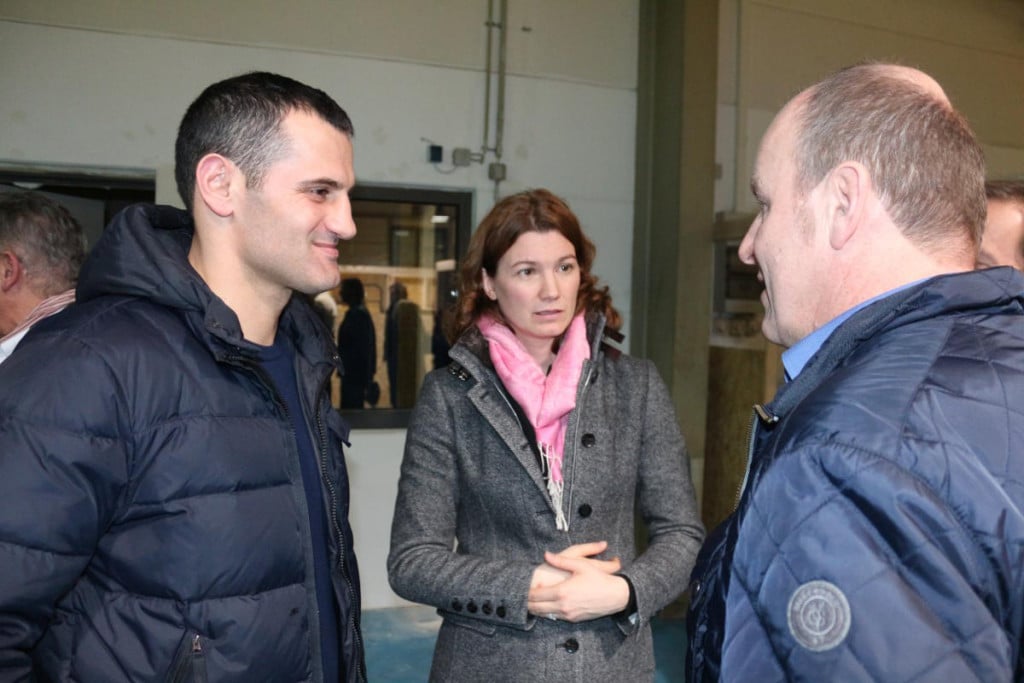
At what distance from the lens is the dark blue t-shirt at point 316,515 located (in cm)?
146

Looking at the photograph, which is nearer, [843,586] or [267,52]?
[843,586]

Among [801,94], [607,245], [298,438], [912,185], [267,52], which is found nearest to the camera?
[912,185]

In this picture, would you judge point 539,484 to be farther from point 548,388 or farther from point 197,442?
point 197,442

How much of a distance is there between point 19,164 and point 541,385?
10.5 feet

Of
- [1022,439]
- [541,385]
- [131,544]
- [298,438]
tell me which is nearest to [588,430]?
[541,385]

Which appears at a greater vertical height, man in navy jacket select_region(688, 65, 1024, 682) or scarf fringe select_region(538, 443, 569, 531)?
man in navy jacket select_region(688, 65, 1024, 682)

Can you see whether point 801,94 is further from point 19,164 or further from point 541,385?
point 19,164

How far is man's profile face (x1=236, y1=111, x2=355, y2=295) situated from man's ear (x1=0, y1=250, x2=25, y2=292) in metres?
0.96

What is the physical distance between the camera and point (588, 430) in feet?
6.17

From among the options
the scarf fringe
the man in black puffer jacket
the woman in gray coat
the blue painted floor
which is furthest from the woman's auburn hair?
the blue painted floor

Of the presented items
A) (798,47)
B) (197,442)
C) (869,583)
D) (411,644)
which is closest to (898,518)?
(869,583)

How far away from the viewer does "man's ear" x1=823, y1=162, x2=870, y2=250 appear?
3.09ft

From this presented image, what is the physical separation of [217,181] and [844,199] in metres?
1.01

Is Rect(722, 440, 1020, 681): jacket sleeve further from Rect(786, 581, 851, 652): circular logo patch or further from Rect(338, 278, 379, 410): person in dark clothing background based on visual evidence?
Rect(338, 278, 379, 410): person in dark clothing background
